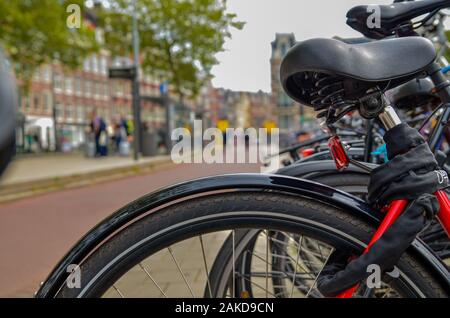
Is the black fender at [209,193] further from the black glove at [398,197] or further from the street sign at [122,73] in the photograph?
the street sign at [122,73]

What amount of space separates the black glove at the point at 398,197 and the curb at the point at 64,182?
561 cm

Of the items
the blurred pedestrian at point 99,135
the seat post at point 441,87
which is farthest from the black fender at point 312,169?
the blurred pedestrian at point 99,135

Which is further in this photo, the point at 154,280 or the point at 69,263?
the point at 154,280

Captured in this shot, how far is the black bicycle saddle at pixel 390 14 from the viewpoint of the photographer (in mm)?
1209

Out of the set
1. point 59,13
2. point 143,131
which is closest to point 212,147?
point 59,13

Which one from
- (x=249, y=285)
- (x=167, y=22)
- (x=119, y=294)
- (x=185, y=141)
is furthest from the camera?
(x=167, y=22)

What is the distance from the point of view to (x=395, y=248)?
3.20 ft

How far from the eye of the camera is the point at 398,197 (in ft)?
3.33

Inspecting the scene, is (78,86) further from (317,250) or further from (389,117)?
(389,117)

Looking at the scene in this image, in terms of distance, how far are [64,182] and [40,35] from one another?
9287 millimetres

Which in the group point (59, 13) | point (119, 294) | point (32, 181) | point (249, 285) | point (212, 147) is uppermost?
point (59, 13)

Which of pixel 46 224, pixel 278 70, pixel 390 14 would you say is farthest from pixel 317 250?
pixel 46 224
